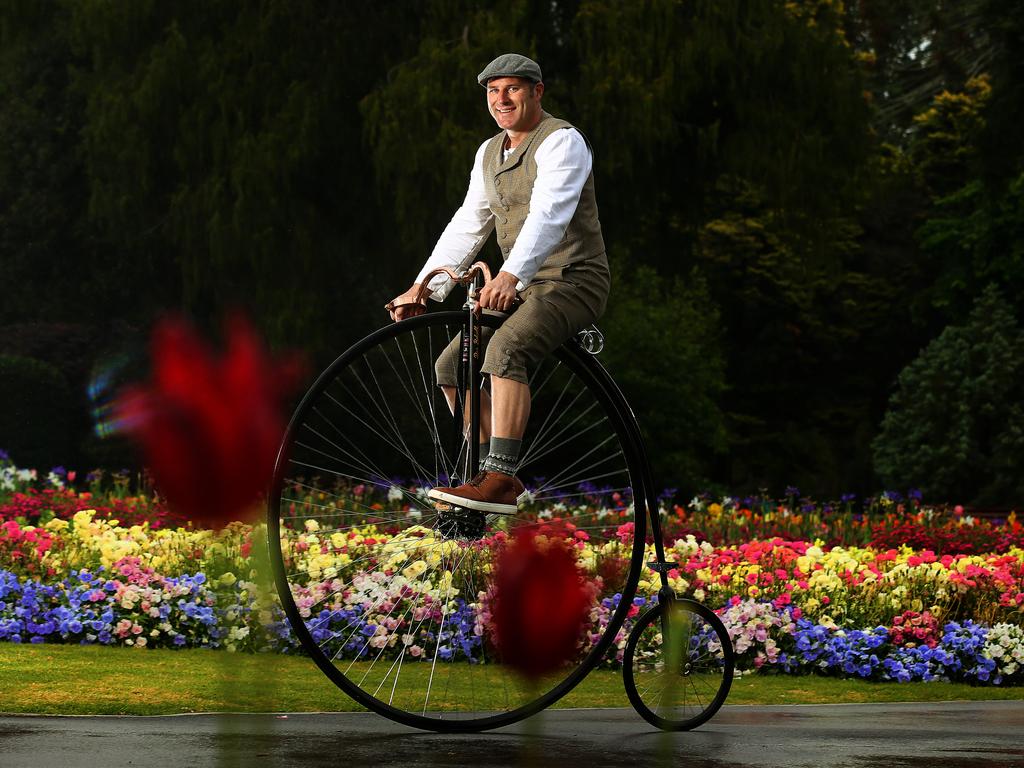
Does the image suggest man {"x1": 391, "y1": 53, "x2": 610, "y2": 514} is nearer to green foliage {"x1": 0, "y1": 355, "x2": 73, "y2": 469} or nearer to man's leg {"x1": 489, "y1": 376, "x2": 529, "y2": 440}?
man's leg {"x1": 489, "y1": 376, "x2": 529, "y2": 440}

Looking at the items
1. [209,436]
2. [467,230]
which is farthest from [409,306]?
[209,436]

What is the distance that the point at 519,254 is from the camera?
14.6 feet

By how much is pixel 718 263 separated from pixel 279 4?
1325cm

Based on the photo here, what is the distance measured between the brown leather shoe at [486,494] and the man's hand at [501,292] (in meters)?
0.49

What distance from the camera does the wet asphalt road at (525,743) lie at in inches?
148

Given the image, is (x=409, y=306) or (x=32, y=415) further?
(x=32, y=415)

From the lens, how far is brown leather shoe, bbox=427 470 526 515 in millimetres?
4359

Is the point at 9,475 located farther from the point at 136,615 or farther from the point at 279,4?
the point at 279,4

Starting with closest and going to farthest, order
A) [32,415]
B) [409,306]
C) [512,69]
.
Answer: [512,69], [409,306], [32,415]

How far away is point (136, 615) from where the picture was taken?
6.79m

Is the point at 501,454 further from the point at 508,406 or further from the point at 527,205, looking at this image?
the point at 527,205

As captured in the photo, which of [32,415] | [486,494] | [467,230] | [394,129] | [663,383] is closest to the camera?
[486,494]

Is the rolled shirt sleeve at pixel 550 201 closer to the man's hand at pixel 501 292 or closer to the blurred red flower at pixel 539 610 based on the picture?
the man's hand at pixel 501 292

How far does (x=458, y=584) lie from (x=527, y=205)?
2907mm
